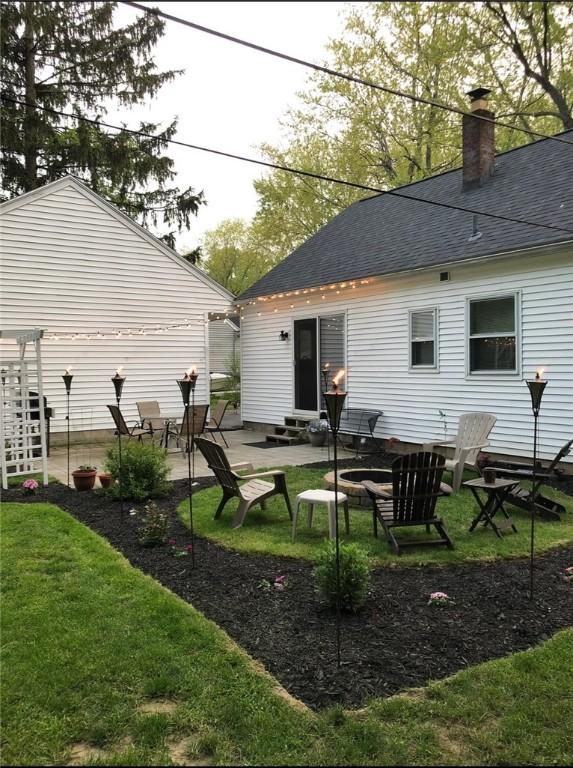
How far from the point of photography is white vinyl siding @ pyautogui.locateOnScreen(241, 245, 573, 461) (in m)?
7.48

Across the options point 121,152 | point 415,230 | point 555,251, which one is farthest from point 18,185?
point 555,251

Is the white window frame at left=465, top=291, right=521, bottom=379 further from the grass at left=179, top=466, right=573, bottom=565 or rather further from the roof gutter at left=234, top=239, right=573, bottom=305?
the grass at left=179, top=466, right=573, bottom=565

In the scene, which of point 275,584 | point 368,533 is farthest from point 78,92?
point 275,584

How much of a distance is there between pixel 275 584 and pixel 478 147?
9.71 metres

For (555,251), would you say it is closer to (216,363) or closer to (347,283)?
(347,283)

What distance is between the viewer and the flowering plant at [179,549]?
14.9 ft

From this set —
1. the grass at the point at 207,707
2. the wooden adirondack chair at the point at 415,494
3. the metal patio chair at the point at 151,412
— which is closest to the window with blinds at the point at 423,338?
the wooden adirondack chair at the point at 415,494

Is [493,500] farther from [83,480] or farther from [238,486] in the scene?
[83,480]

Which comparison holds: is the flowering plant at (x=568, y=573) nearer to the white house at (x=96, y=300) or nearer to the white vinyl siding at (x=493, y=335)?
the white vinyl siding at (x=493, y=335)

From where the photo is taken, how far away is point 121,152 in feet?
59.7

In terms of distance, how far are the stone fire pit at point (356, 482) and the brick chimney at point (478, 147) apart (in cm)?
701

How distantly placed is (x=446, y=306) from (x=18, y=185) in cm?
1547

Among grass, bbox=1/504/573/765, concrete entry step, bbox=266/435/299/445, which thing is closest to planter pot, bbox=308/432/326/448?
concrete entry step, bbox=266/435/299/445

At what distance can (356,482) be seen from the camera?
611cm
